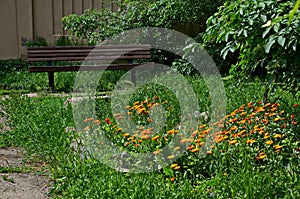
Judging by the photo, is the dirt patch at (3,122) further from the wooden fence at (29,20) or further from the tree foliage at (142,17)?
the wooden fence at (29,20)

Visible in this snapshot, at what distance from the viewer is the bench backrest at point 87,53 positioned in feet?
28.9

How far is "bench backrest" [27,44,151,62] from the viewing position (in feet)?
28.9

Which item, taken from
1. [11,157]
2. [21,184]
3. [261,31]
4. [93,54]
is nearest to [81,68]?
[93,54]

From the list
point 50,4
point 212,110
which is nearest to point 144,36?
point 50,4

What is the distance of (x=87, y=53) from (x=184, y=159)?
5615 millimetres

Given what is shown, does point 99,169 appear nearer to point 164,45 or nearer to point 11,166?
point 11,166

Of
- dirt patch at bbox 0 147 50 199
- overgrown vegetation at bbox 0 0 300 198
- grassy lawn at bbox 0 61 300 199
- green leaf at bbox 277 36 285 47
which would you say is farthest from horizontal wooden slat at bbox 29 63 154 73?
green leaf at bbox 277 36 285 47

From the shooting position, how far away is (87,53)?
9117 millimetres

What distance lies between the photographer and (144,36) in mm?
9906

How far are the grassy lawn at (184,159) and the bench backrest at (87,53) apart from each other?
351 cm

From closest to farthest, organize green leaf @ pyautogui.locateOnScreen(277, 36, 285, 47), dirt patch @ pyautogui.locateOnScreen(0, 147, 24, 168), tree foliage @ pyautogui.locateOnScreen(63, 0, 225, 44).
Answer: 1. green leaf @ pyautogui.locateOnScreen(277, 36, 285, 47)
2. dirt patch @ pyautogui.locateOnScreen(0, 147, 24, 168)
3. tree foliage @ pyautogui.locateOnScreen(63, 0, 225, 44)

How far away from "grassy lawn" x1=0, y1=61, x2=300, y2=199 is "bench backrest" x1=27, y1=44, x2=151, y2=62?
3.51 metres

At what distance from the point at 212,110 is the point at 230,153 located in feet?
4.90

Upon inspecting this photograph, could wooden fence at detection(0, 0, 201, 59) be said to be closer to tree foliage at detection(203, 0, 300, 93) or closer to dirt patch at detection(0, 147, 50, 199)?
tree foliage at detection(203, 0, 300, 93)
